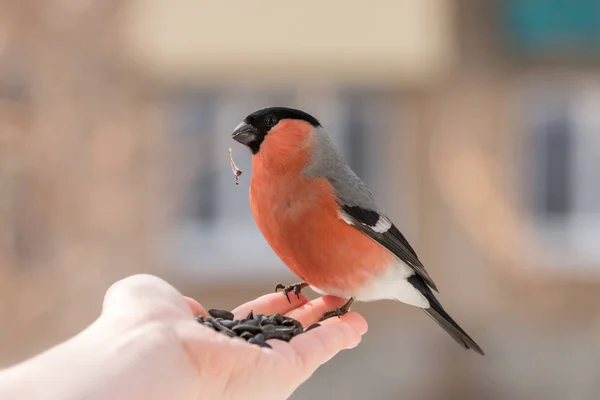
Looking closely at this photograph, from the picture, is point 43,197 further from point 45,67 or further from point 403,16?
point 403,16

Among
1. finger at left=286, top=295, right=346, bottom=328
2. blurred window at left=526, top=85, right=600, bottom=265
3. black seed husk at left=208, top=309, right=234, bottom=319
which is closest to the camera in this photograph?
black seed husk at left=208, top=309, right=234, bottom=319

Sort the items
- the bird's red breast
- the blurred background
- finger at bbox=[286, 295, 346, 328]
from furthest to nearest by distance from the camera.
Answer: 1. the blurred background
2. finger at bbox=[286, 295, 346, 328]
3. the bird's red breast

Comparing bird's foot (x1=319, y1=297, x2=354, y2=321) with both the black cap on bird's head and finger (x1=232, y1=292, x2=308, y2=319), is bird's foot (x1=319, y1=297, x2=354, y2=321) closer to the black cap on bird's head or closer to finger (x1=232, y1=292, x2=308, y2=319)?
finger (x1=232, y1=292, x2=308, y2=319)

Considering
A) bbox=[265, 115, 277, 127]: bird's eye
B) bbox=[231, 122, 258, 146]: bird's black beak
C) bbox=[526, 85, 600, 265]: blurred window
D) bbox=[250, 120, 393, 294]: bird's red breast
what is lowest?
bbox=[526, 85, 600, 265]: blurred window

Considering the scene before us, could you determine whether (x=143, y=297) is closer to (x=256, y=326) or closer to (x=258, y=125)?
(x=256, y=326)

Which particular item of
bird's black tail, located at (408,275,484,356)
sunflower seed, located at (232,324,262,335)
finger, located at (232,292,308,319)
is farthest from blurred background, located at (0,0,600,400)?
sunflower seed, located at (232,324,262,335)

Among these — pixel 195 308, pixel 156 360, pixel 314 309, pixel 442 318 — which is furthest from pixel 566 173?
pixel 156 360

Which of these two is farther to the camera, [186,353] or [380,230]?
[380,230]
